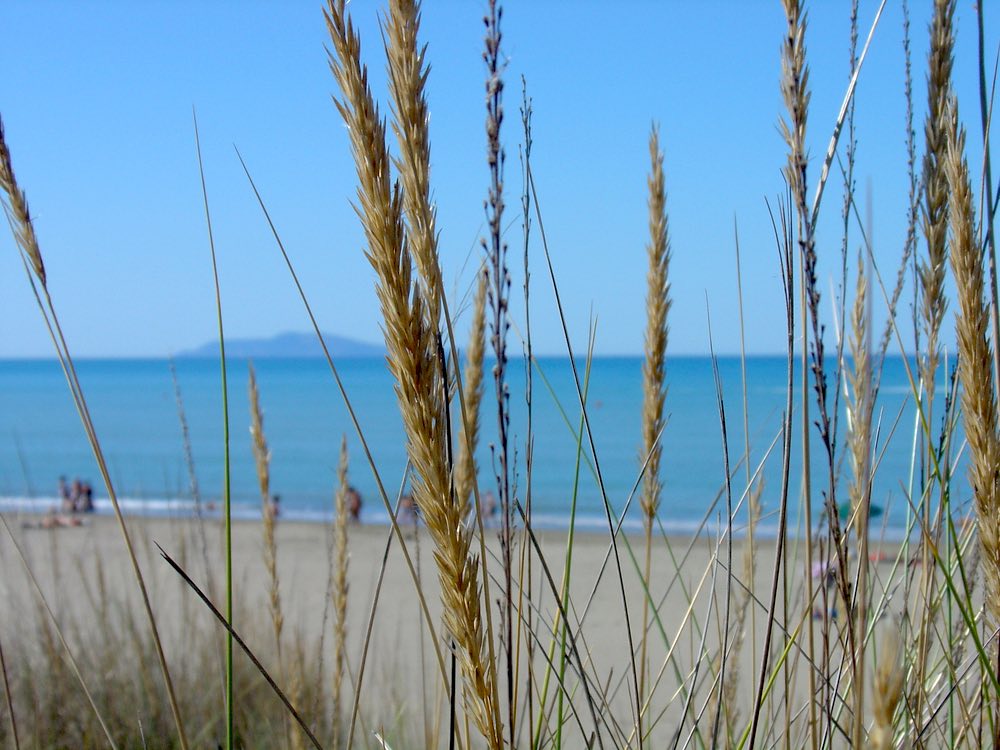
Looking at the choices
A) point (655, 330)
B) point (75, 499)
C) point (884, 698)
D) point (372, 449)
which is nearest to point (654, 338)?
point (655, 330)

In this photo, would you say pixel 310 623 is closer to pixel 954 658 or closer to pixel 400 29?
pixel 954 658

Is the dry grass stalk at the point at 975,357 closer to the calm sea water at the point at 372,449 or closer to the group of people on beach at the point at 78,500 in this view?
the calm sea water at the point at 372,449

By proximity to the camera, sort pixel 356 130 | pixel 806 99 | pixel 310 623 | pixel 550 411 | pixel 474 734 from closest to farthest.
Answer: pixel 356 130 → pixel 806 99 → pixel 474 734 → pixel 310 623 → pixel 550 411

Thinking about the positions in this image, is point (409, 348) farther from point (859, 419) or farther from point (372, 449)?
point (372, 449)

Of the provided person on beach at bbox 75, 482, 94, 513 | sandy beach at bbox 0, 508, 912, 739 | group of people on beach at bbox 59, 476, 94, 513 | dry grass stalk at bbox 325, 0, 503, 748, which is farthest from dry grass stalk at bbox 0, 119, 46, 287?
person on beach at bbox 75, 482, 94, 513

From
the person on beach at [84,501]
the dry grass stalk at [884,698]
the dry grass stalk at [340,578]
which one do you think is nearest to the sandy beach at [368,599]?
the dry grass stalk at [340,578]

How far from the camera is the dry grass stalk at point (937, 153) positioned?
119 centimetres

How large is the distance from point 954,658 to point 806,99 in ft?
3.59

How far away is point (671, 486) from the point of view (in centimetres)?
2150

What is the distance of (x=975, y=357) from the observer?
3.29 feet

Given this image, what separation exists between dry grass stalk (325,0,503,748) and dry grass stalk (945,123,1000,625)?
597 mm

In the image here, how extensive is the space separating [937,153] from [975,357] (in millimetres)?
352

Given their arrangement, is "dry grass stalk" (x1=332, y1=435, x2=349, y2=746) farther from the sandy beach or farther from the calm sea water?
the calm sea water

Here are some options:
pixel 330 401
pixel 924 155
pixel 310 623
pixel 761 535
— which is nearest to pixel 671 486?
pixel 761 535
